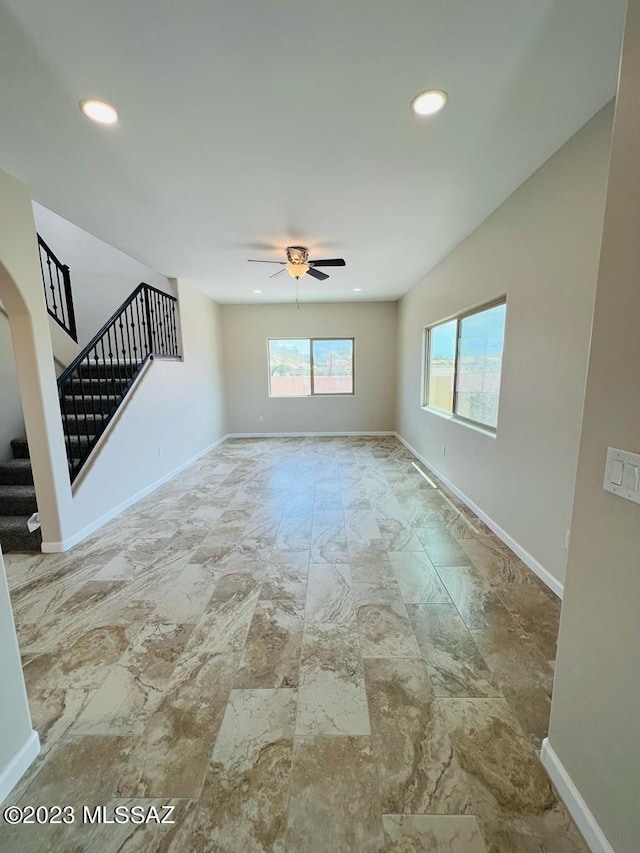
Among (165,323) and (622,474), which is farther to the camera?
(165,323)

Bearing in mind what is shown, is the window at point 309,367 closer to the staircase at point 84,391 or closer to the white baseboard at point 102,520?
the staircase at point 84,391

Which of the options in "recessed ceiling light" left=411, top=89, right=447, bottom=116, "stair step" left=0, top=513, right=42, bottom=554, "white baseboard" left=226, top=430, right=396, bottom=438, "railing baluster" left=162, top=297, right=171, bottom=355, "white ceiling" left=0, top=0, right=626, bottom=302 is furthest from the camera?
"white baseboard" left=226, top=430, right=396, bottom=438

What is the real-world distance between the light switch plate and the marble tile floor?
108 cm

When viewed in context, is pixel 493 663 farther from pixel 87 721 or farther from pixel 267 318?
pixel 267 318

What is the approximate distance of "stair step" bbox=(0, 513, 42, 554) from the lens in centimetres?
262

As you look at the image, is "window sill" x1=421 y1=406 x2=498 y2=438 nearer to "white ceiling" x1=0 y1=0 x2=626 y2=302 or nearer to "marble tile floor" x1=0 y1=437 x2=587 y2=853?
"marble tile floor" x1=0 y1=437 x2=587 y2=853

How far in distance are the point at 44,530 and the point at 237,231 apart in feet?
10.3

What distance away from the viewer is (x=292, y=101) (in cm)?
162

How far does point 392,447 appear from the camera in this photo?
5.99 metres

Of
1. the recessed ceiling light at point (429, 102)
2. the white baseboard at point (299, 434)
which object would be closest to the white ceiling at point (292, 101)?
the recessed ceiling light at point (429, 102)

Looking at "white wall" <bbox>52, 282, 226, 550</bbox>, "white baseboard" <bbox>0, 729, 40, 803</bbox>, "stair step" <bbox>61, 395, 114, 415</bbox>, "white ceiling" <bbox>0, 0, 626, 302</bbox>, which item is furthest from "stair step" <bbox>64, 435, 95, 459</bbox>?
"white baseboard" <bbox>0, 729, 40, 803</bbox>

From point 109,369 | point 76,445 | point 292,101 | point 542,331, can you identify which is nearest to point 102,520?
point 76,445

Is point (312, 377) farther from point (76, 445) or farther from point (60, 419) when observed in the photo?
point (60, 419)

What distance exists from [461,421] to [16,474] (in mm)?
4594
